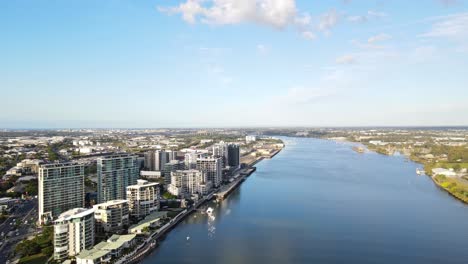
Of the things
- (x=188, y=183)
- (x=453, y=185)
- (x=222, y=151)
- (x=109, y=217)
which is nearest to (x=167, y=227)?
(x=109, y=217)

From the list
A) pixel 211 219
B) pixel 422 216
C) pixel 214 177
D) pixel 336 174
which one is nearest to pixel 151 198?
pixel 211 219

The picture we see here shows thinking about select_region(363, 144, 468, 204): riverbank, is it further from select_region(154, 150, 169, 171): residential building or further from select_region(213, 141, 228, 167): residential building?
select_region(154, 150, 169, 171): residential building

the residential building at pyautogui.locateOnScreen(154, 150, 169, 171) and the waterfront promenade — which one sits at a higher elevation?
the residential building at pyautogui.locateOnScreen(154, 150, 169, 171)

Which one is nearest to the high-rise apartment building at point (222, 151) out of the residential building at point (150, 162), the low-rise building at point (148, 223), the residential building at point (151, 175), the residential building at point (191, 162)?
the residential building at point (191, 162)

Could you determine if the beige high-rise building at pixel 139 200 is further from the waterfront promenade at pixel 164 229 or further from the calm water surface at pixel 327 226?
the calm water surface at pixel 327 226

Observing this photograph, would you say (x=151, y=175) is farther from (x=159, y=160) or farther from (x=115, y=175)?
(x=115, y=175)

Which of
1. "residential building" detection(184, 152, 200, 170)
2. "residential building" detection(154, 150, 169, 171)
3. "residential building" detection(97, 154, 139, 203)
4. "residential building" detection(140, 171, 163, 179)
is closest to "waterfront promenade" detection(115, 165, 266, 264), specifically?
"residential building" detection(184, 152, 200, 170)
